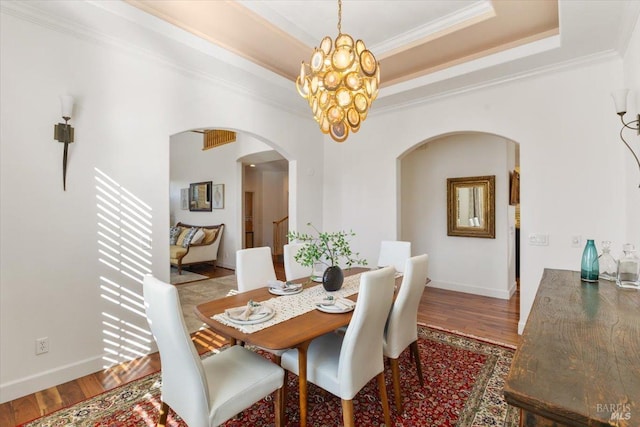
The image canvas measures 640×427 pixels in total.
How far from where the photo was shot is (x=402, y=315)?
6.73 ft

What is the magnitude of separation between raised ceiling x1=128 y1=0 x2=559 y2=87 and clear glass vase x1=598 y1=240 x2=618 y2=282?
1.94 m

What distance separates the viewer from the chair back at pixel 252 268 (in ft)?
8.16

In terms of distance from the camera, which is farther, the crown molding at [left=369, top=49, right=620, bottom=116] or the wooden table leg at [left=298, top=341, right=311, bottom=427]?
the crown molding at [left=369, top=49, right=620, bottom=116]

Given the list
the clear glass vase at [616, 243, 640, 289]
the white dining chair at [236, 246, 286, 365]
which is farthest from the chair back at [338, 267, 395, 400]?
the clear glass vase at [616, 243, 640, 289]

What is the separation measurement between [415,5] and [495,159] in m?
2.88

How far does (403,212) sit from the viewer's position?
17.8 ft

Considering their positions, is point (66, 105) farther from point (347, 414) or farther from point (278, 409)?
point (347, 414)

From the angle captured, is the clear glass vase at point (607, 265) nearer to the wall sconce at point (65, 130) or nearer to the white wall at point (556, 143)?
the white wall at point (556, 143)

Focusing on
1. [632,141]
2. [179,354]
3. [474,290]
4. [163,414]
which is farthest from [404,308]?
[474,290]

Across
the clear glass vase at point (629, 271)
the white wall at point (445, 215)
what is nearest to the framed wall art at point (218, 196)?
the white wall at point (445, 215)

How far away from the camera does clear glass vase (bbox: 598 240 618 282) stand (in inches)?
74.0

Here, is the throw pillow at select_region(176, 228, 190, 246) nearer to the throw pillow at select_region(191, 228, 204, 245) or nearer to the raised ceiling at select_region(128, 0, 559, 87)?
the throw pillow at select_region(191, 228, 204, 245)

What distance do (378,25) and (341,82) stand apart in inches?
45.9

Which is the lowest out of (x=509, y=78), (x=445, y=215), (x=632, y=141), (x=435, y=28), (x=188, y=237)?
(x=188, y=237)
